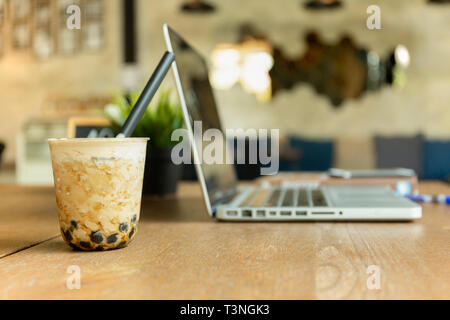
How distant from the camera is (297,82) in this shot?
475 centimetres

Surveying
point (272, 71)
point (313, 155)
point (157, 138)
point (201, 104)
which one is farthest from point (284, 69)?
point (201, 104)

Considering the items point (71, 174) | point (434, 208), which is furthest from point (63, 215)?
point (434, 208)

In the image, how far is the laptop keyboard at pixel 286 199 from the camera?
2.54ft

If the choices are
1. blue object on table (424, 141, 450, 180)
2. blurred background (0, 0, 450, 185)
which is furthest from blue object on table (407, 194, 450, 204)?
blurred background (0, 0, 450, 185)

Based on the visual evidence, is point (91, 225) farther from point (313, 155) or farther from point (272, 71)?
point (272, 71)

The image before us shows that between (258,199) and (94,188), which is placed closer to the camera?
(94,188)

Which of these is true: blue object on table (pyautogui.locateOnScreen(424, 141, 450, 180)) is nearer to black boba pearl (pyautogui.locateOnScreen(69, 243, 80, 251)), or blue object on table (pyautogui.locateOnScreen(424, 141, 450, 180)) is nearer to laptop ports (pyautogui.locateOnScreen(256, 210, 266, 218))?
laptop ports (pyautogui.locateOnScreen(256, 210, 266, 218))

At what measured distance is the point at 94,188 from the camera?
511mm

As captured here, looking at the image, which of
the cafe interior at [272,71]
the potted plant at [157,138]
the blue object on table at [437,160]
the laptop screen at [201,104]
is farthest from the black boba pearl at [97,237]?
the blue object on table at [437,160]

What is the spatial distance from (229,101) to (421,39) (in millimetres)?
1881

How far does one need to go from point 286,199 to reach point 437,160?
345 centimetres

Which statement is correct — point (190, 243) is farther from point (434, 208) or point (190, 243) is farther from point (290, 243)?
point (434, 208)

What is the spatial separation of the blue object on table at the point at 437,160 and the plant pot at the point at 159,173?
3.14 metres

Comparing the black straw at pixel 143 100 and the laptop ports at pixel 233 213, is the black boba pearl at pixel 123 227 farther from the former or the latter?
the laptop ports at pixel 233 213
